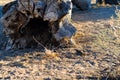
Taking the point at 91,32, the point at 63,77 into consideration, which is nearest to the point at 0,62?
the point at 63,77

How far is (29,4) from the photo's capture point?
18.6 ft

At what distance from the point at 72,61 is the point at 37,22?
110 cm

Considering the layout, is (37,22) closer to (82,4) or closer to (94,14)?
(94,14)

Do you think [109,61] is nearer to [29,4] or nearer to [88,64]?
[88,64]

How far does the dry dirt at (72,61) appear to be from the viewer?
5070 mm

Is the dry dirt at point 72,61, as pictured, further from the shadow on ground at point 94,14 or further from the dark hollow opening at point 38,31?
the shadow on ground at point 94,14

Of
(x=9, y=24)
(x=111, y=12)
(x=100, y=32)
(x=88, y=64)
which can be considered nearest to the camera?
(x=88, y=64)

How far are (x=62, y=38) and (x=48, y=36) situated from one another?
26 cm

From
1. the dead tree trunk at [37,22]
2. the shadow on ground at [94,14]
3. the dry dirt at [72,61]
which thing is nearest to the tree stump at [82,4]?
the shadow on ground at [94,14]

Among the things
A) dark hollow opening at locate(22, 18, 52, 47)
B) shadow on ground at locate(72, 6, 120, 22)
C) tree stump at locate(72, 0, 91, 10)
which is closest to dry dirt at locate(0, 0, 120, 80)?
dark hollow opening at locate(22, 18, 52, 47)

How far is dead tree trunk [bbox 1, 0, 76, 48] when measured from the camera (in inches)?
225

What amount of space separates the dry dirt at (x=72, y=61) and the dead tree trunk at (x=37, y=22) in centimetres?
21

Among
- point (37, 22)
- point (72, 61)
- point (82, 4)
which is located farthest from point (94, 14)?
point (72, 61)

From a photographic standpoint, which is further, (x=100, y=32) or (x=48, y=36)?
(x=100, y=32)
